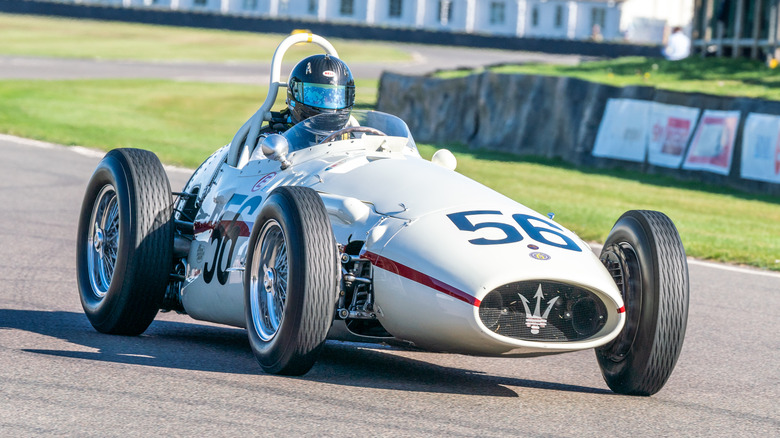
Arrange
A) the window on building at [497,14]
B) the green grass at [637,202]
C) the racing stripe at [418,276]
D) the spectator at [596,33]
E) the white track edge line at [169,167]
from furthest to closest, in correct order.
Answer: the window on building at [497,14]
the spectator at [596,33]
the green grass at [637,202]
the white track edge line at [169,167]
the racing stripe at [418,276]

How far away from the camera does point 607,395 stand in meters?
5.97

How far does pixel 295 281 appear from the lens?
552cm

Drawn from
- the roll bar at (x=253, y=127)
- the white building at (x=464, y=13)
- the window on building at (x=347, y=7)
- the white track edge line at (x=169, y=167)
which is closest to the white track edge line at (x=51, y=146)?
the white track edge line at (x=169, y=167)

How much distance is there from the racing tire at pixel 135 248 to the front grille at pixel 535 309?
2287mm

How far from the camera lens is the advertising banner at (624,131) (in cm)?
1928

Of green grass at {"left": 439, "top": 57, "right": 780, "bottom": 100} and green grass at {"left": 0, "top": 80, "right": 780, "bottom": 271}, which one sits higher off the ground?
green grass at {"left": 439, "top": 57, "right": 780, "bottom": 100}

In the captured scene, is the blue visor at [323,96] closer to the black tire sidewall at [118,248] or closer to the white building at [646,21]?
the black tire sidewall at [118,248]

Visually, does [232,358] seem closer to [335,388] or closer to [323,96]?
[335,388]

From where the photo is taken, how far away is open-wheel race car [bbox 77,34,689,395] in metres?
5.47

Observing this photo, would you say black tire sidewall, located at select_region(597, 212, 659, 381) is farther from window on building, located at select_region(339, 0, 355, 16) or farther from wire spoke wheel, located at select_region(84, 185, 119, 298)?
window on building, located at select_region(339, 0, 355, 16)

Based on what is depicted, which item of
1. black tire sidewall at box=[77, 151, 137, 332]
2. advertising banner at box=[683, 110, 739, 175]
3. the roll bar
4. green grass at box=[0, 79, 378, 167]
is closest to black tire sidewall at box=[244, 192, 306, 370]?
black tire sidewall at box=[77, 151, 137, 332]

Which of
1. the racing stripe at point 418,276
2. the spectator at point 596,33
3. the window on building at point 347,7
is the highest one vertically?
the window on building at point 347,7

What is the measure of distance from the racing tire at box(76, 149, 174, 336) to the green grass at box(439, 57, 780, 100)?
46.2 ft

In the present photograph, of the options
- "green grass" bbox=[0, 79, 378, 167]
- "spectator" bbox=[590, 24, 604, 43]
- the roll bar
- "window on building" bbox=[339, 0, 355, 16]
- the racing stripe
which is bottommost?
"green grass" bbox=[0, 79, 378, 167]
